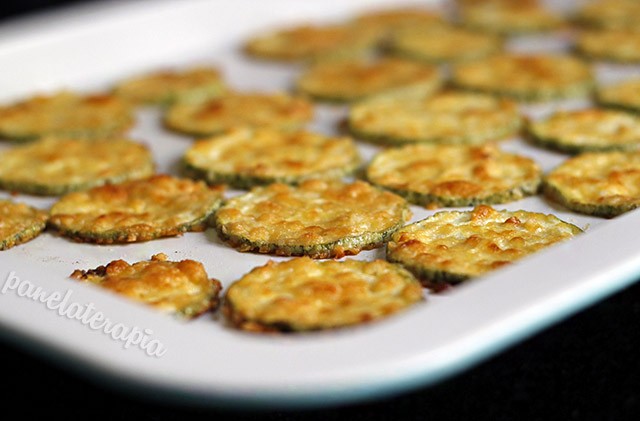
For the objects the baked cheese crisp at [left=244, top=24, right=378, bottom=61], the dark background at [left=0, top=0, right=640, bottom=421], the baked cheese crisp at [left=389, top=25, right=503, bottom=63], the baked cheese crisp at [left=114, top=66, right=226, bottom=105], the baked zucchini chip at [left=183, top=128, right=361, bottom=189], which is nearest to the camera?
the dark background at [left=0, top=0, right=640, bottom=421]

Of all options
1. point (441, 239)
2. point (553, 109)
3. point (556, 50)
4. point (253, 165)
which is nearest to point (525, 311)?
point (441, 239)

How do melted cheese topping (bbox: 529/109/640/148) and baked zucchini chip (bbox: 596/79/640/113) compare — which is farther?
baked zucchini chip (bbox: 596/79/640/113)

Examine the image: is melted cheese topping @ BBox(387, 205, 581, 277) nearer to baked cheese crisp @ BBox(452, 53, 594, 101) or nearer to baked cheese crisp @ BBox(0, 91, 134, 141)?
baked cheese crisp @ BBox(452, 53, 594, 101)

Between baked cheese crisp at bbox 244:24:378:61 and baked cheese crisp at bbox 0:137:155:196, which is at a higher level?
baked cheese crisp at bbox 0:137:155:196

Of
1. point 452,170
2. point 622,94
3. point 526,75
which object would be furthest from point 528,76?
point 452,170

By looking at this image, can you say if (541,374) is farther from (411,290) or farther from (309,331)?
(309,331)

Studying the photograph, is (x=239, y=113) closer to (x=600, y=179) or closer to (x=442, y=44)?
(x=442, y=44)

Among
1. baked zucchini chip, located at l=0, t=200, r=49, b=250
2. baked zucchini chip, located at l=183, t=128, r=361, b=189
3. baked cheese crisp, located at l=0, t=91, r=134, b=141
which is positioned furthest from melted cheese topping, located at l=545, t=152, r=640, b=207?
baked cheese crisp, located at l=0, t=91, r=134, b=141

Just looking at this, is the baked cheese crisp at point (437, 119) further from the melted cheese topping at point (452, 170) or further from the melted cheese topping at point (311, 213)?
the melted cheese topping at point (311, 213)
